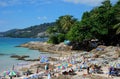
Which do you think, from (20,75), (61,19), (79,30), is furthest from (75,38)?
(20,75)

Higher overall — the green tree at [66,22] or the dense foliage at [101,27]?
the green tree at [66,22]

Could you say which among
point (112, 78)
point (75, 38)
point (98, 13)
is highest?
point (98, 13)

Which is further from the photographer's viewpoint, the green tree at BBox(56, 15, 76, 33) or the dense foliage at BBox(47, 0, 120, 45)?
the green tree at BBox(56, 15, 76, 33)

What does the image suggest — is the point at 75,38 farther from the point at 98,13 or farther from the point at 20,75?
the point at 20,75

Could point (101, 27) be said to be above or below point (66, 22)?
below

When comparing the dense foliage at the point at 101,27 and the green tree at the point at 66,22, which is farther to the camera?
the green tree at the point at 66,22

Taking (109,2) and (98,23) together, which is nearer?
(98,23)

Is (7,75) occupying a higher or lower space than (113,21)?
lower

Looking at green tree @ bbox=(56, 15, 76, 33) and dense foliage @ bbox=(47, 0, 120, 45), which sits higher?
green tree @ bbox=(56, 15, 76, 33)

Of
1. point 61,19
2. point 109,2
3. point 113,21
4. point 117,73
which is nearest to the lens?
point 117,73

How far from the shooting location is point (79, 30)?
66812 millimetres

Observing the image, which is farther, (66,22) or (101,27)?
(66,22)

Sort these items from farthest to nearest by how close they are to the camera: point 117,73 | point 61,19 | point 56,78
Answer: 1. point 61,19
2. point 117,73
3. point 56,78

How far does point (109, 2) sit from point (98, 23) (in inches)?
439
